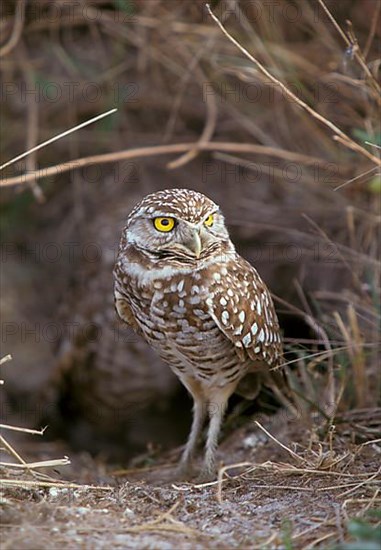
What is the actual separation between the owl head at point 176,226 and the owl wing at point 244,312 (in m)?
0.16

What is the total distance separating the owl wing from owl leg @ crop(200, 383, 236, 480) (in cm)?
31

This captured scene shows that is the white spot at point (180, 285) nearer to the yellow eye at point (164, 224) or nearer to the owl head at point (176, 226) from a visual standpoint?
the owl head at point (176, 226)

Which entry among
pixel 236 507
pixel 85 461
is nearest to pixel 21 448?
pixel 85 461

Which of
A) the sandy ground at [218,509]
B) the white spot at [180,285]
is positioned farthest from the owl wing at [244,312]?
the sandy ground at [218,509]

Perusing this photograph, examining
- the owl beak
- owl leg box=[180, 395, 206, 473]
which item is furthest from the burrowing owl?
owl leg box=[180, 395, 206, 473]

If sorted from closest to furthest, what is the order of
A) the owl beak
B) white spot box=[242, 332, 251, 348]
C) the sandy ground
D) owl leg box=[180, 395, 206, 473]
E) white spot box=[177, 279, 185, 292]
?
the sandy ground, the owl beak, white spot box=[177, 279, 185, 292], white spot box=[242, 332, 251, 348], owl leg box=[180, 395, 206, 473]

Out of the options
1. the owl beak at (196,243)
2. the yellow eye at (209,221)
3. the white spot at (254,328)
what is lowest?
the white spot at (254,328)

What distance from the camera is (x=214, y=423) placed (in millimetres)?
4215

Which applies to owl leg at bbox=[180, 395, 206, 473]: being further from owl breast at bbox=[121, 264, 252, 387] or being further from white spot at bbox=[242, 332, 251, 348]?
white spot at bbox=[242, 332, 251, 348]

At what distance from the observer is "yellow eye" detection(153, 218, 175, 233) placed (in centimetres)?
349

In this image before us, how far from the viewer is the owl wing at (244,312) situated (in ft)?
11.8

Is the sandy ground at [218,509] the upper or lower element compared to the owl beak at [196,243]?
lower

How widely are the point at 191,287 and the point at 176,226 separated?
28cm

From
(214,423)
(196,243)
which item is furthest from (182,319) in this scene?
(214,423)
